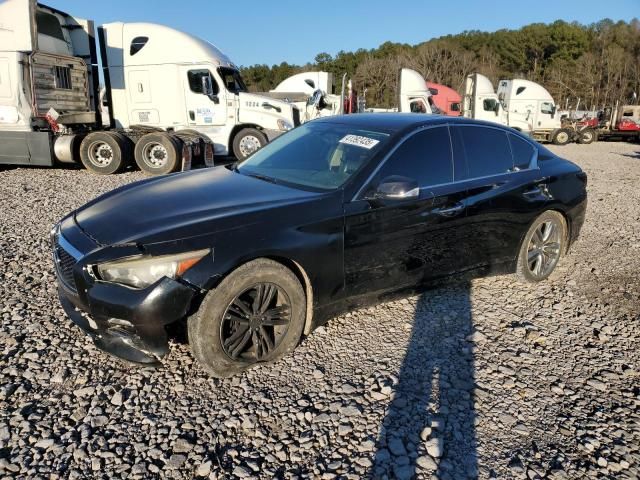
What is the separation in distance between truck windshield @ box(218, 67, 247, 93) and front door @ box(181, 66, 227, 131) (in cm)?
24

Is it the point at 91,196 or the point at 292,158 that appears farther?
the point at 91,196

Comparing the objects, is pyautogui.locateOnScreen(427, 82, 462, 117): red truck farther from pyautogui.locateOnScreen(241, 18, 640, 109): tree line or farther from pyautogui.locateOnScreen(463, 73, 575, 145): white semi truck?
pyautogui.locateOnScreen(241, 18, 640, 109): tree line

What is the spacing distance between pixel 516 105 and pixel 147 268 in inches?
1011

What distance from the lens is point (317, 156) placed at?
12.4 ft

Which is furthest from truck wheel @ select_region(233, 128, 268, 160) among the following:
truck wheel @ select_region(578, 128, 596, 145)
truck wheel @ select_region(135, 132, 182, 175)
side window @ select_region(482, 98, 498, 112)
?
truck wheel @ select_region(578, 128, 596, 145)

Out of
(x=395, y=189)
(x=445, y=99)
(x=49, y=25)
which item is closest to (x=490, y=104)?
(x=445, y=99)

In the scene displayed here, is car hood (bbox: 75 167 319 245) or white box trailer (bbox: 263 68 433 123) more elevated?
white box trailer (bbox: 263 68 433 123)

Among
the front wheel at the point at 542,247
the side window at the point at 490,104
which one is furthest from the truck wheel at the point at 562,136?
the front wheel at the point at 542,247

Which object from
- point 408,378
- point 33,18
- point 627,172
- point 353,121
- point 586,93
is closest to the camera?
point 408,378

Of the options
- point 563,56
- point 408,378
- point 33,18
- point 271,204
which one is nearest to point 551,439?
point 408,378

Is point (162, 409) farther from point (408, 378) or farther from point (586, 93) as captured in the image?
point (586, 93)

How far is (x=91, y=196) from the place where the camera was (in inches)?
341

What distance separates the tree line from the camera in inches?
2034

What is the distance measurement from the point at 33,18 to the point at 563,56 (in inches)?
2640
